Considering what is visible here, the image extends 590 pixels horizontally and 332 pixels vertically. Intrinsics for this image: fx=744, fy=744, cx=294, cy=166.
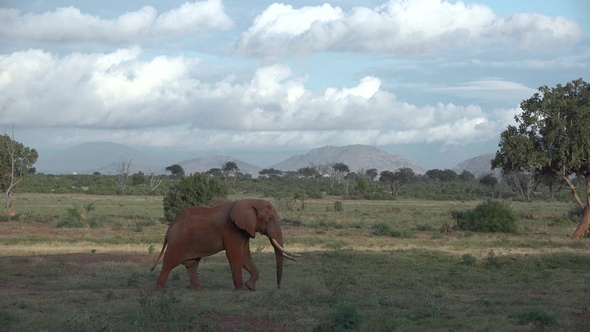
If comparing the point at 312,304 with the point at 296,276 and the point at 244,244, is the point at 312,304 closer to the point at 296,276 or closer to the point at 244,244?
the point at 244,244

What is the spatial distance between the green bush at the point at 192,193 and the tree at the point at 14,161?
10.8 metres

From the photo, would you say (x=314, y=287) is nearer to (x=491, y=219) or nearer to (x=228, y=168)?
(x=491, y=219)

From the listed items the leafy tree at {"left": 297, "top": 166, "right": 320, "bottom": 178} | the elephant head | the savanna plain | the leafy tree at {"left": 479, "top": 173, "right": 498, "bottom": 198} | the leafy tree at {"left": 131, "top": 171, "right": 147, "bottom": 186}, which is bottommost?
the savanna plain

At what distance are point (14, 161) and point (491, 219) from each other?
2793 cm

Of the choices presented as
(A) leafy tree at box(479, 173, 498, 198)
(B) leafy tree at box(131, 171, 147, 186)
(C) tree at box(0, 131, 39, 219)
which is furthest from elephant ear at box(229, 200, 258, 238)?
(B) leafy tree at box(131, 171, 147, 186)

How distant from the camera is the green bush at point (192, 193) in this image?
38.9 meters

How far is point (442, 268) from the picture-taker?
21609 mm

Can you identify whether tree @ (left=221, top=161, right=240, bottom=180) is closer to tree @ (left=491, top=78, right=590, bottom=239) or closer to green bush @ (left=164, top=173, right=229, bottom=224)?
green bush @ (left=164, top=173, right=229, bottom=224)

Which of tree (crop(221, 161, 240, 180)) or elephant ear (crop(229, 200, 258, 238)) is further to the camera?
tree (crop(221, 161, 240, 180))

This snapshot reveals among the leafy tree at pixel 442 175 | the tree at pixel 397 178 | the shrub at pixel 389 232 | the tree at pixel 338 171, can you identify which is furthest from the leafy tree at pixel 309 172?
the shrub at pixel 389 232

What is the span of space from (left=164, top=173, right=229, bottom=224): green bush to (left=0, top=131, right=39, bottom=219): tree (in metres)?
10.8

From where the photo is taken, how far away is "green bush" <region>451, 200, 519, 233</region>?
120 ft

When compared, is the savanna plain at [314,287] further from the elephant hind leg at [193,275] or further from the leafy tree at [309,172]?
the leafy tree at [309,172]

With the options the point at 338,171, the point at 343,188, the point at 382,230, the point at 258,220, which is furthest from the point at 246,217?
the point at 338,171
